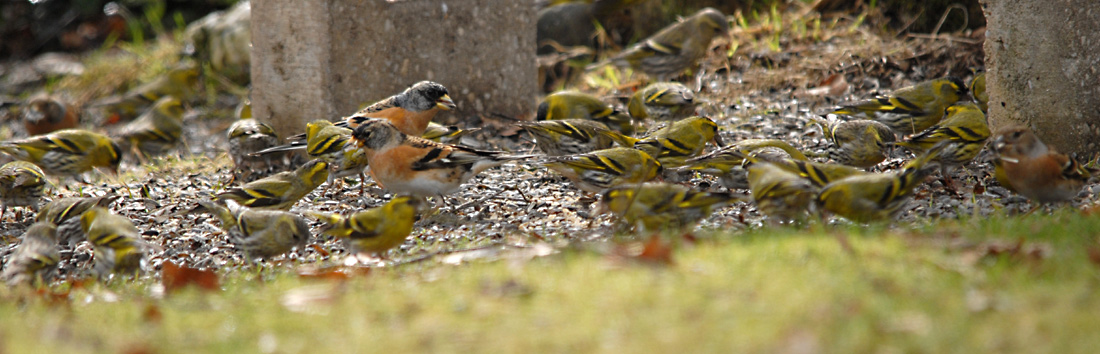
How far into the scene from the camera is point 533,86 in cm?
841

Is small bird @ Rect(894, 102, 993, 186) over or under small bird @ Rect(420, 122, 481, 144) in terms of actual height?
over

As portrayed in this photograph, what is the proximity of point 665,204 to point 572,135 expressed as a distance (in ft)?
5.84

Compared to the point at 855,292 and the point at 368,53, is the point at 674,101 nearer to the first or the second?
the point at 368,53

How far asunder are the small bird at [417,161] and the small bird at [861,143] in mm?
2183

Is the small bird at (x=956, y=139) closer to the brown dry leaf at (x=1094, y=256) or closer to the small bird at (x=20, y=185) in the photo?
the brown dry leaf at (x=1094, y=256)

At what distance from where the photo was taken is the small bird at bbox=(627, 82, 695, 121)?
724 cm

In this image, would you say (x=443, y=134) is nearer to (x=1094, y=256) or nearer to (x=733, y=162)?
(x=733, y=162)

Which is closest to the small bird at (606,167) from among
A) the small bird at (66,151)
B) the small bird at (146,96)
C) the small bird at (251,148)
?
the small bird at (251,148)

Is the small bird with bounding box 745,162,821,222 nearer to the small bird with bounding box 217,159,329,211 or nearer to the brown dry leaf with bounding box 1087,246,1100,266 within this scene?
the brown dry leaf with bounding box 1087,246,1100,266

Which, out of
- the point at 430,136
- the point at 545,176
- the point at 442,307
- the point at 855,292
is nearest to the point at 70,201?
the point at 430,136

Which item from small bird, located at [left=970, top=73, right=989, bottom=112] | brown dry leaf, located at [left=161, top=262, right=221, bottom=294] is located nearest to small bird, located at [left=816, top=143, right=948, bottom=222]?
small bird, located at [left=970, top=73, right=989, bottom=112]

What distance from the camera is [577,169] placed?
5531 mm

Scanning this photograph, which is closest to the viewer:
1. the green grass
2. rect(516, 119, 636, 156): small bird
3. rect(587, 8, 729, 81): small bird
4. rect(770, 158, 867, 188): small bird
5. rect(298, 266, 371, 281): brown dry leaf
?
the green grass

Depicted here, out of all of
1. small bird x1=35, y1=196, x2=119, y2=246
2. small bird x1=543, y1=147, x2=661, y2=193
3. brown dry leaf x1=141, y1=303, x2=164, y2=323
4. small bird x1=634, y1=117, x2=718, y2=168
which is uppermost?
brown dry leaf x1=141, y1=303, x2=164, y2=323
